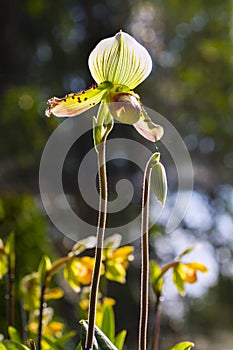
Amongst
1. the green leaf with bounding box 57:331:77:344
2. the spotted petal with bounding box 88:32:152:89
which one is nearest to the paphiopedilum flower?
the spotted petal with bounding box 88:32:152:89

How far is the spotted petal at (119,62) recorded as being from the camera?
1.22ft

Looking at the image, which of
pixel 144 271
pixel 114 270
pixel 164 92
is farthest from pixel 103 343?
pixel 164 92

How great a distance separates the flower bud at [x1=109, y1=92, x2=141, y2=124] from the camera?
0.35 m

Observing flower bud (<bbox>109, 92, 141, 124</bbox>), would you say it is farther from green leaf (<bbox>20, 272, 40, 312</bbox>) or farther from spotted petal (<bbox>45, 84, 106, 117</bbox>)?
green leaf (<bbox>20, 272, 40, 312</bbox>)

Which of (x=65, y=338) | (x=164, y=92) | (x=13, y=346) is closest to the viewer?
(x=13, y=346)

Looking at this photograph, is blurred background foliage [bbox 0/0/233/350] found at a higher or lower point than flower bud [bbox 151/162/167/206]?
higher

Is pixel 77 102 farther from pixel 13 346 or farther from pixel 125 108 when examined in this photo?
pixel 13 346

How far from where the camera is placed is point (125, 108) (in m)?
0.35

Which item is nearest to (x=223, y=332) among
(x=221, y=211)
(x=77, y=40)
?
(x=221, y=211)

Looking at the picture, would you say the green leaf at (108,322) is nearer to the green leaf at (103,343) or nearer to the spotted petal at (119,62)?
the green leaf at (103,343)

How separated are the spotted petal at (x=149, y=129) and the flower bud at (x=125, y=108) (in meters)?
0.01

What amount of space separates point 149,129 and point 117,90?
0.03 meters

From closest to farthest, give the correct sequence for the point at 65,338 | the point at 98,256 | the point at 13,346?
the point at 98,256, the point at 13,346, the point at 65,338

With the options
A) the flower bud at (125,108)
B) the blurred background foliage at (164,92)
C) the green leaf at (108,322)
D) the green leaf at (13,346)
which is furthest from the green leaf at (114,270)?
the blurred background foliage at (164,92)
